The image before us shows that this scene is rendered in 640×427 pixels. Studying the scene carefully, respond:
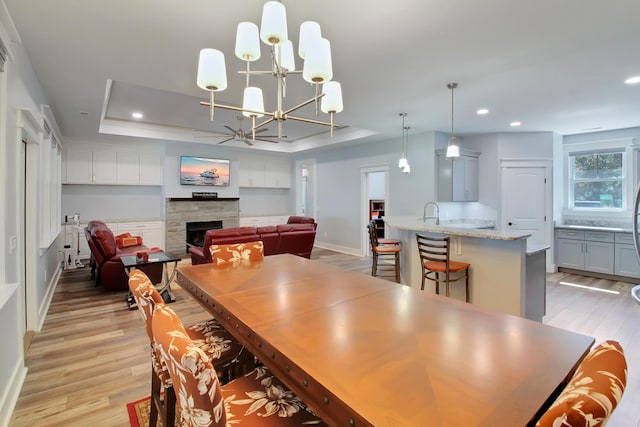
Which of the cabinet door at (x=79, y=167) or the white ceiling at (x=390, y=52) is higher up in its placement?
the white ceiling at (x=390, y=52)

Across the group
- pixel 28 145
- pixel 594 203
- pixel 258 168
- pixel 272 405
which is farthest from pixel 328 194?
pixel 272 405

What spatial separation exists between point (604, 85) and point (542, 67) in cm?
106

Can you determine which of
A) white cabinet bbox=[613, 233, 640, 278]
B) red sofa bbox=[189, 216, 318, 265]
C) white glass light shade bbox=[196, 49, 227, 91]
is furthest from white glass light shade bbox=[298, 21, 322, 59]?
white cabinet bbox=[613, 233, 640, 278]

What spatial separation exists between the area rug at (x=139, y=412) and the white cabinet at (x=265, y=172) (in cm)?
688

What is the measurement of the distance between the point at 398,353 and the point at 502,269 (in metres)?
2.62

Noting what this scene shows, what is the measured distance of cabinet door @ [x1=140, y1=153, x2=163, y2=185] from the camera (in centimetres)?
713

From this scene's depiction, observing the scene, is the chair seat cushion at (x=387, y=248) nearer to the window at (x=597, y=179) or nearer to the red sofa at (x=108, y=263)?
→ the red sofa at (x=108, y=263)

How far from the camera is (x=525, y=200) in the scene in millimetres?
5684

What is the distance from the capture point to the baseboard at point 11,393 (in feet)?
6.04

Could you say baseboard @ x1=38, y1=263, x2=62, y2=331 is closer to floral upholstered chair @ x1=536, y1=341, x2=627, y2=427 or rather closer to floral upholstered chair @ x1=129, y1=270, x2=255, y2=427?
floral upholstered chair @ x1=129, y1=270, x2=255, y2=427

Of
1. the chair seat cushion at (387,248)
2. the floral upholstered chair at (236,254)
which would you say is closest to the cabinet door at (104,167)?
the floral upholstered chair at (236,254)

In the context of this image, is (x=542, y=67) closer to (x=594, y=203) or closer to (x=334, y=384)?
(x=334, y=384)

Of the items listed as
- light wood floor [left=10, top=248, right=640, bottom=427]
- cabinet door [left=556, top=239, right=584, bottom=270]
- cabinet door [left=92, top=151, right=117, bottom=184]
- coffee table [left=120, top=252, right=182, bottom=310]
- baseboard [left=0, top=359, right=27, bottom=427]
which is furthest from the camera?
cabinet door [left=92, top=151, right=117, bottom=184]

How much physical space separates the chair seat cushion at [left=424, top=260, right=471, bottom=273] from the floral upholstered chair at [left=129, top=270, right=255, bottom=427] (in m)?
2.17
